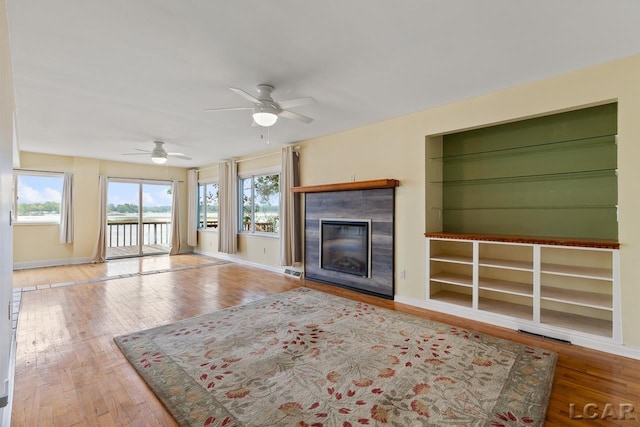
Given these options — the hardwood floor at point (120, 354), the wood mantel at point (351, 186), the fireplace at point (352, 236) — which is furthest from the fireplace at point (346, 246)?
the wood mantel at point (351, 186)

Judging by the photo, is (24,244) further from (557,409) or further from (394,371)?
(557,409)

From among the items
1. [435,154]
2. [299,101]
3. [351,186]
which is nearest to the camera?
[299,101]

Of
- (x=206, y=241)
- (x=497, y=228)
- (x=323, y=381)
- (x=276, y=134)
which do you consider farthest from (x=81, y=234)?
(x=497, y=228)

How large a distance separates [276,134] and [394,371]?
12.9ft

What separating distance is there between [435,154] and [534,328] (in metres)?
2.31

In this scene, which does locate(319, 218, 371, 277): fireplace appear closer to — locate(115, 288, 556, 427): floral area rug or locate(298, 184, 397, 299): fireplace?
locate(298, 184, 397, 299): fireplace

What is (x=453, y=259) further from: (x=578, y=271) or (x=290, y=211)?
(x=290, y=211)

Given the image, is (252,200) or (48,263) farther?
(252,200)

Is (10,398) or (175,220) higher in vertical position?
(175,220)

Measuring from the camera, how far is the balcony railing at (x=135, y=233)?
781 cm

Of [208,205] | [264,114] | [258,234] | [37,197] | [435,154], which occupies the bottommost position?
[258,234]

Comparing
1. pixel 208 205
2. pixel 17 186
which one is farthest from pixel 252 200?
pixel 17 186

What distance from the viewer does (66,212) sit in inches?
260

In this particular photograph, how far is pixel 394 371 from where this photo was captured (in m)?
2.25
